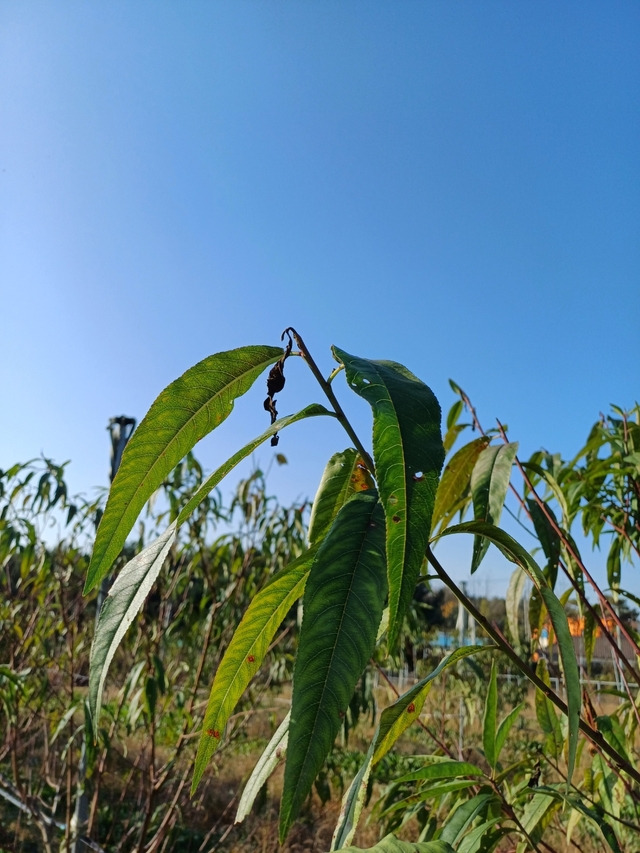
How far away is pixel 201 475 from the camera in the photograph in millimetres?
2270

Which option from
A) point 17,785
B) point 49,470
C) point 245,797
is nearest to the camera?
point 245,797

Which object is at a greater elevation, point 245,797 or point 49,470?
point 49,470

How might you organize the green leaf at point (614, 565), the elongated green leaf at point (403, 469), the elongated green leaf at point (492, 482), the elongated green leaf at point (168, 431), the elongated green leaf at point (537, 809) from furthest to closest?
1. the green leaf at point (614, 565)
2. the elongated green leaf at point (537, 809)
3. the elongated green leaf at point (492, 482)
4. the elongated green leaf at point (168, 431)
5. the elongated green leaf at point (403, 469)

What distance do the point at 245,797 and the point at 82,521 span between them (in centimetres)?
206

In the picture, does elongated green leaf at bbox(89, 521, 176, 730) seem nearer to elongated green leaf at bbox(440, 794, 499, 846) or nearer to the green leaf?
elongated green leaf at bbox(440, 794, 499, 846)

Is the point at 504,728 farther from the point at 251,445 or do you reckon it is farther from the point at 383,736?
the point at 251,445

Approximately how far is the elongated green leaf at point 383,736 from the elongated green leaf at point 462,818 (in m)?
0.26

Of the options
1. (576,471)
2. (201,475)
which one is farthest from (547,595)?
(201,475)

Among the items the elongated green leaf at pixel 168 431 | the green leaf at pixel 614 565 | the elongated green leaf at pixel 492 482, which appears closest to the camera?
the elongated green leaf at pixel 168 431

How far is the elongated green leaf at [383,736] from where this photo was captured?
0.48 metres

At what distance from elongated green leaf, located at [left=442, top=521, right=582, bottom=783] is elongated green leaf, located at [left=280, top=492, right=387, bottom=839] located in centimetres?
11

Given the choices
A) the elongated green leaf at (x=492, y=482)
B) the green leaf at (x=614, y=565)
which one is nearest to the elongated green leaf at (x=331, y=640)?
the elongated green leaf at (x=492, y=482)

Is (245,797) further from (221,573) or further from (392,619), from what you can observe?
(221,573)

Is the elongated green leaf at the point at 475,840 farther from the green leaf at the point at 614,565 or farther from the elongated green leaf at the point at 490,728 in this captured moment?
the green leaf at the point at 614,565
